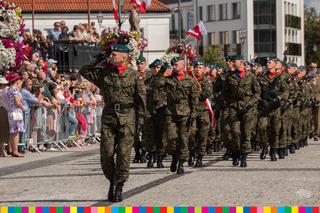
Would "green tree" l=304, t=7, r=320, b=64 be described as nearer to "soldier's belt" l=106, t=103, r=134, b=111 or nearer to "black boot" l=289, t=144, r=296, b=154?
"black boot" l=289, t=144, r=296, b=154

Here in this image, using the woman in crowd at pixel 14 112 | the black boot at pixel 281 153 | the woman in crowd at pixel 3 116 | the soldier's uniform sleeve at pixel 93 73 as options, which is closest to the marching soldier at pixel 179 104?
the black boot at pixel 281 153

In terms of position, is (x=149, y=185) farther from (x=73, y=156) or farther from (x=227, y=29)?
(x=227, y=29)

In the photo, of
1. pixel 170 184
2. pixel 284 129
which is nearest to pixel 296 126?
pixel 284 129

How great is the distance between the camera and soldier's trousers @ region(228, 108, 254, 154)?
2138cm

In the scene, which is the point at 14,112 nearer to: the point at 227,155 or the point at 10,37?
the point at 10,37

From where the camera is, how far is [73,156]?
25.5 m

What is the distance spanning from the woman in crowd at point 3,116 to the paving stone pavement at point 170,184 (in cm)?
211

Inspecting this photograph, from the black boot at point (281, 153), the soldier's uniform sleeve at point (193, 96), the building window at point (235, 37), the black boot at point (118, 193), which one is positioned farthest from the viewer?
the building window at point (235, 37)

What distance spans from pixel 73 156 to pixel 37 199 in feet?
34.4

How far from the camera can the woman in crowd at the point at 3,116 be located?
25.7 meters

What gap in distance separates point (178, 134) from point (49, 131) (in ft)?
27.8

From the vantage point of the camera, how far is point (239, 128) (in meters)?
21.5

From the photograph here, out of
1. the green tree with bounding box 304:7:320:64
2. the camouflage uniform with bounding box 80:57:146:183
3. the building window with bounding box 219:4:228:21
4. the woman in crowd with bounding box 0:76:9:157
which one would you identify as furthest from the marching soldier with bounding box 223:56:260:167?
the green tree with bounding box 304:7:320:64

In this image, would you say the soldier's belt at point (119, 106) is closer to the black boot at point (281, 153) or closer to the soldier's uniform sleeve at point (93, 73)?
the soldier's uniform sleeve at point (93, 73)
